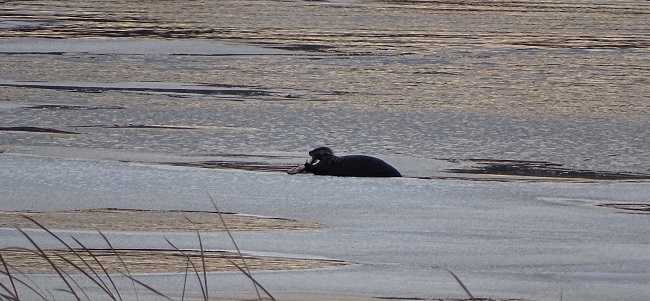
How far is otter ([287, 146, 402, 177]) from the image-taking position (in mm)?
8008

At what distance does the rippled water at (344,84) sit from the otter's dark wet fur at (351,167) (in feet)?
3.56

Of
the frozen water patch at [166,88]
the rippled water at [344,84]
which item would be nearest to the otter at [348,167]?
the rippled water at [344,84]

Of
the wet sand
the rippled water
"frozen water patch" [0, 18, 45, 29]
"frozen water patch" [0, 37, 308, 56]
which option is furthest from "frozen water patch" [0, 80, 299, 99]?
"frozen water patch" [0, 18, 45, 29]

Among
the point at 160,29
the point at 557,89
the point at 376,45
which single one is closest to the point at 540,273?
the point at 557,89

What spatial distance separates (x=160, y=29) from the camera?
2281cm

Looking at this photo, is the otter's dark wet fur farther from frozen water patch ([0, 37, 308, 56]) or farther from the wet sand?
frozen water patch ([0, 37, 308, 56])

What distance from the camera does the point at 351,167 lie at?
26.3 feet

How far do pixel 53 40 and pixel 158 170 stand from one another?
1207cm

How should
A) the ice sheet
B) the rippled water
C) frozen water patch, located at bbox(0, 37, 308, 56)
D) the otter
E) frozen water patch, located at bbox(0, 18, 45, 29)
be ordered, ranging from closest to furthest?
the ice sheet → the otter → the rippled water → frozen water patch, located at bbox(0, 37, 308, 56) → frozen water patch, located at bbox(0, 18, 45, 29)

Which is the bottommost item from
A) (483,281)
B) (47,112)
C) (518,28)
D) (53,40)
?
(483,281)

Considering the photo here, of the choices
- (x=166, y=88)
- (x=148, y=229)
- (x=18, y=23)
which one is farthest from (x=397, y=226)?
(x=18, y=23)

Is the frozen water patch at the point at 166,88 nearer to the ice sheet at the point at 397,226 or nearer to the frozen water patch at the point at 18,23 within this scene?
the ice sheet at the point at 397,226

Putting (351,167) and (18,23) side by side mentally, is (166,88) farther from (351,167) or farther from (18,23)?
(18,23)

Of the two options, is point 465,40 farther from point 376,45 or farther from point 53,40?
point 53,40
